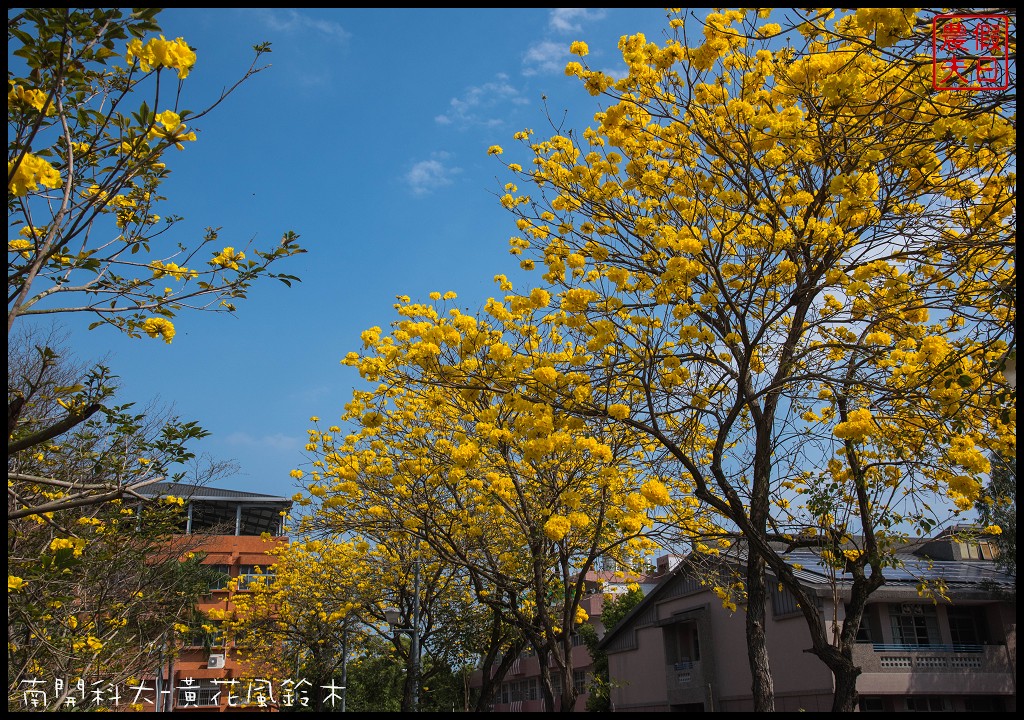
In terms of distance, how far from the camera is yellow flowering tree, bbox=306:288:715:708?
607cm

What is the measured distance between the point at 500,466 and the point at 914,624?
987 centimetres

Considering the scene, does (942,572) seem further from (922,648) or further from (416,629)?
(416,629)

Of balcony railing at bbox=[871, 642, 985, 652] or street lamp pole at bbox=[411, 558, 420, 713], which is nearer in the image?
street lamp pole at bbox=[411, 558, 420, 713]

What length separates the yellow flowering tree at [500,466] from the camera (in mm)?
6074

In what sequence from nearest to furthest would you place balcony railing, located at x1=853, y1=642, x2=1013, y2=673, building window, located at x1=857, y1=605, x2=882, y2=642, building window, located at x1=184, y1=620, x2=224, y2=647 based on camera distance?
1. building window, located at x1=184, y1=620, x2=224, y2=647
2. balcony railing, located at x1=853, y1=642, x2=1013, y2=673
3. building window, located at x1=857, y1=605, x2=882, y2=642

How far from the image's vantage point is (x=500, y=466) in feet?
28.0

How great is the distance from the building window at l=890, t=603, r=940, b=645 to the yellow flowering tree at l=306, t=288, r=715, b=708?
6.48 meters

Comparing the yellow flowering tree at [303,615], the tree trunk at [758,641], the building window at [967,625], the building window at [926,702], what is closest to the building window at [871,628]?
the building window at [926,702]

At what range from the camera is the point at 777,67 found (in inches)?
199

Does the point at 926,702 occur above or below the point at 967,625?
below

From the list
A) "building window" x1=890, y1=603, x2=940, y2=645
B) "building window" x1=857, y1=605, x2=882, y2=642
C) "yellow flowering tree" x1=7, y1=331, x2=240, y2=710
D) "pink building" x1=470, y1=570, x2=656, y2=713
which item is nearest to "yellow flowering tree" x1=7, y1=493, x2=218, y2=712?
"yellow flowering tree" x1=7, y1=331, x2=240, y2=710

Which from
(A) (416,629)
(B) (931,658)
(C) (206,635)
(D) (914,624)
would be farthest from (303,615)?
(B) (931,658)

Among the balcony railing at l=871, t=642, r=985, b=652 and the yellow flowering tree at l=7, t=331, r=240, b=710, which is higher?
the yellow flowering tree at l=7, t=331, r=240, b=710

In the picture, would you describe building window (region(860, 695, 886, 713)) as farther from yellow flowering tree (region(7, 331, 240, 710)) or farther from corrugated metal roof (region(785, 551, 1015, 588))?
yellow flowering tree (region(7, 331, 240, 710))
